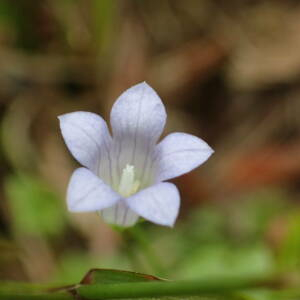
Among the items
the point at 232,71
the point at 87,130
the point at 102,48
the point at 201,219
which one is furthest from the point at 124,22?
the point at 87,130

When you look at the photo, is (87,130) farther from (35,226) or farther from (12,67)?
(12,67)

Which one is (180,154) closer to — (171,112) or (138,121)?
(138,121)

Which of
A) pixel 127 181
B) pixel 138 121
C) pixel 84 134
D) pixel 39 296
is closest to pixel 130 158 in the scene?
pixel 127 181

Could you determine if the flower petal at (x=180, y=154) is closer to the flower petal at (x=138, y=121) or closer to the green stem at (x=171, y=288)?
the flower petal at (x=138, y=121)

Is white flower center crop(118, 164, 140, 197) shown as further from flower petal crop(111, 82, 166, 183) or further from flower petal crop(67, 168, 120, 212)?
flower petal crop(67, 168, 120, 212)

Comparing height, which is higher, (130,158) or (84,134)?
(130,158)

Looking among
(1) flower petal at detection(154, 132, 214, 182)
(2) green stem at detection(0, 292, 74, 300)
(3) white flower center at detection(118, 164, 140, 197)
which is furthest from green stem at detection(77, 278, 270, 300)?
(3) white flower center at detection(118, 164, 140, 197)

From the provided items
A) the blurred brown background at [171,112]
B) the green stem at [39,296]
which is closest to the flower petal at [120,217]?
the green stem at [39,296]
